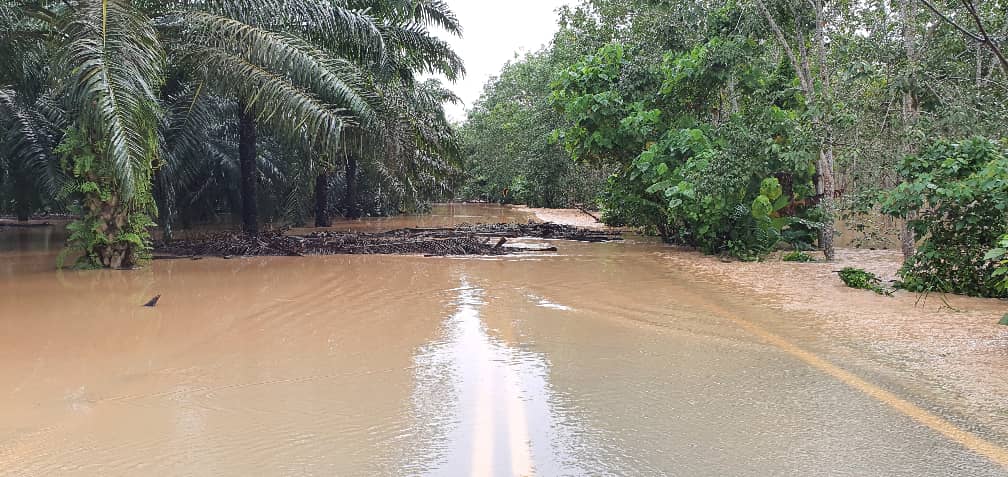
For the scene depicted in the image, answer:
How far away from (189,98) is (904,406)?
60.8 ft

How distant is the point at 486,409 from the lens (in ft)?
17.9

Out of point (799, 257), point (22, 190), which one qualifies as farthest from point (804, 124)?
point (22, 190)

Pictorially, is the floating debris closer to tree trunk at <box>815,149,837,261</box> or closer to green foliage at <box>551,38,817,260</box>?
green foliage at <box>551,38,817,260</box>

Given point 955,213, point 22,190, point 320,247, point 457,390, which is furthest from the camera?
point 22,190

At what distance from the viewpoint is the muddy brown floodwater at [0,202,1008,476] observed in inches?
174

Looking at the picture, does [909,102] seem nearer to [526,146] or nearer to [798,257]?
[798,257]

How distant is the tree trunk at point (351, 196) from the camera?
30506 mm

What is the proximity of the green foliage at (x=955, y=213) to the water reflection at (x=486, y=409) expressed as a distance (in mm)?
5643

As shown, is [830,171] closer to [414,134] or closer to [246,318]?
[414,134]

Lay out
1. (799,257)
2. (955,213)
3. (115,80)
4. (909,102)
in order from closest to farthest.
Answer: (955,213), (115,80), (909,102), (799,257)

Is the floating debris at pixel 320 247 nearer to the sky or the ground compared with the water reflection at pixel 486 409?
nearer to the sky

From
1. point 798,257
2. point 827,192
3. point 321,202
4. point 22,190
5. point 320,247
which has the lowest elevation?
point 798,257

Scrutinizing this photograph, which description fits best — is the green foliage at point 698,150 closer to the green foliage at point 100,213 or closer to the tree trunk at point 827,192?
the tree trunk at point 827,192

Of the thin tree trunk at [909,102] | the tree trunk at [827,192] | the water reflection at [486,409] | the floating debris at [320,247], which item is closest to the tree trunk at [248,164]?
the floating debris at [320,247]
